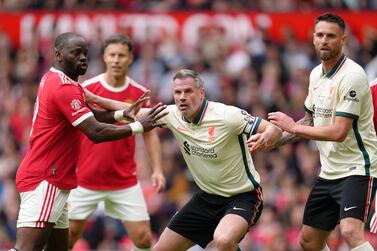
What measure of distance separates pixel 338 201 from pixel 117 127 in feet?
7.59

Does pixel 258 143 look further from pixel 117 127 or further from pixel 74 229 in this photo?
pixel 74 229

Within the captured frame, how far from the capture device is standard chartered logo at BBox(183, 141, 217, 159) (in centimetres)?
995

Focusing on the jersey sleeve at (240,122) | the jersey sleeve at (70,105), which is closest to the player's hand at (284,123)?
the jersey sleeve at (240,122)

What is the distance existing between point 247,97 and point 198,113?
767 cm

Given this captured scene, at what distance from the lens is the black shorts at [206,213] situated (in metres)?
10.0

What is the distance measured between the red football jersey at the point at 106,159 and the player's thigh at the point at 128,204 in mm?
79

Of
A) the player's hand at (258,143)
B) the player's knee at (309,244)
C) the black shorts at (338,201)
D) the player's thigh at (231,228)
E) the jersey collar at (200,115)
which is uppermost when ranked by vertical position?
the jersey collar at (200,115)

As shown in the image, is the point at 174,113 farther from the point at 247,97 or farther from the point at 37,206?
the point at 247,97

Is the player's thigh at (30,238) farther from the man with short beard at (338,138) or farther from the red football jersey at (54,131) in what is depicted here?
the man with short beard at (338,138)

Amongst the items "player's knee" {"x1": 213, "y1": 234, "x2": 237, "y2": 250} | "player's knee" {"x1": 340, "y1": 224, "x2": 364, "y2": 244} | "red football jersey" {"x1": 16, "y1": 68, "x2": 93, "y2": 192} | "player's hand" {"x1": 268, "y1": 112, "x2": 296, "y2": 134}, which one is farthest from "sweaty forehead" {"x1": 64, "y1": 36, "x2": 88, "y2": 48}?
"player's knee" {"x1": 340, "y1": 224, "x2": 364, "y2": 244}

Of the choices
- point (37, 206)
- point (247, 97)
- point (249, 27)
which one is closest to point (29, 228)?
point (37, 206)

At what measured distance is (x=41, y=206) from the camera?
944 cm

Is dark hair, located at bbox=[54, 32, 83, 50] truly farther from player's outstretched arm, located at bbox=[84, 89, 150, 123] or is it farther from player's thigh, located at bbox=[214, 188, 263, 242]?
player's thigh, located at bbox=[214, 188, 263, 242]

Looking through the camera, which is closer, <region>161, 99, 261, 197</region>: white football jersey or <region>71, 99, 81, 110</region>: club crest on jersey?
<region>71, 99, 81, 110</region>: club crest on jersey
